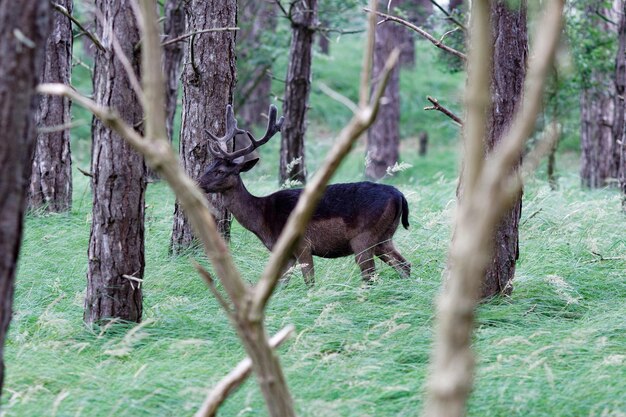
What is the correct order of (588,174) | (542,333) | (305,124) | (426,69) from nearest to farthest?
(542,333)
(305,124)
(588,174)
(426,69)

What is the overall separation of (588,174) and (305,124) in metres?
5.51

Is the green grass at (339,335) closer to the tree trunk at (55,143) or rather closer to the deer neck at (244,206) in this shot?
the deer neck at (244,206)

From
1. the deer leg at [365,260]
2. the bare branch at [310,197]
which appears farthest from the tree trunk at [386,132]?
the bare branch at [310,197]

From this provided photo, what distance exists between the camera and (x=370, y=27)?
302cm

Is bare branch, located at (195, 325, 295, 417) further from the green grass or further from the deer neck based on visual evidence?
the deer neck

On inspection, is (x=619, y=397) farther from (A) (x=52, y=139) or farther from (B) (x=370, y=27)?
(A) (x=52, y=139)

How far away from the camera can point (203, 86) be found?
25.6ft

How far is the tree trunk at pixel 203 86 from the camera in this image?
7.73m

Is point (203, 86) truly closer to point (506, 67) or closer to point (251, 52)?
point (506, 67)

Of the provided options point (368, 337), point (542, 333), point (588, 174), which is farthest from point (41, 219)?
point (588, 174)

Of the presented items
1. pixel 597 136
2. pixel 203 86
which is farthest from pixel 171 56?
pixel 597 136

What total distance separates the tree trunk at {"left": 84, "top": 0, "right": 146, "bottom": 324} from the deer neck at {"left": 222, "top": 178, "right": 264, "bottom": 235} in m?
2.33

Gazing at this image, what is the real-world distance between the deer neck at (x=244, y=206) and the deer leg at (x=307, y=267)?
52 centimetres

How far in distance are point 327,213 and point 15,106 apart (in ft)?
14.7
